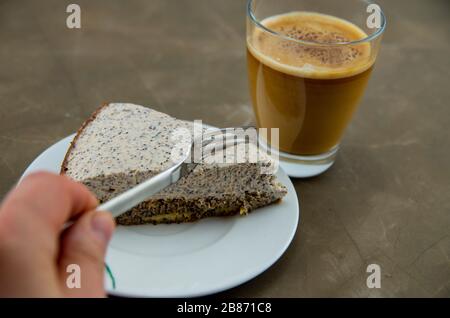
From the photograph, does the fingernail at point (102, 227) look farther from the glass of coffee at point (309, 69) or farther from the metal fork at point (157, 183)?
the glass of coffee at point (309, 69)

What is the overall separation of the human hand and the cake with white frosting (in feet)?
1.35

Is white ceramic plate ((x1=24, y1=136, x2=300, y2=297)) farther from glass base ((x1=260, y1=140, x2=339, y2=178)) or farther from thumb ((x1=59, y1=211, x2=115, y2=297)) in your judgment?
thumb ((x1=59, y1=211, x2=115, y2=297))

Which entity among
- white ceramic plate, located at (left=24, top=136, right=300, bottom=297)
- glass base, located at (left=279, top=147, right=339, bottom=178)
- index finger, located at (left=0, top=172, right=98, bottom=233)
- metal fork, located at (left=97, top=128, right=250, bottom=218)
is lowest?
glass base, located at (left=279, top=147, right=339, bottom=178)

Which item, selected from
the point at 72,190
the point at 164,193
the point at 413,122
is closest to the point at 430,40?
the point at 413,122

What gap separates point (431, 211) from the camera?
4.73ft

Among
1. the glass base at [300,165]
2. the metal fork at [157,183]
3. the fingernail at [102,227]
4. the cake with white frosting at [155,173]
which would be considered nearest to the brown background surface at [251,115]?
the glass base at [300,165]

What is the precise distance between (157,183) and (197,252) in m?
0.18

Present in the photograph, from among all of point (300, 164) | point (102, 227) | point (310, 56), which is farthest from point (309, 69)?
point (102, 227)

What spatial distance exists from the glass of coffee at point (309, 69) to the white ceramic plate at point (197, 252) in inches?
7.0

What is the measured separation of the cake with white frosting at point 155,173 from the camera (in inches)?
50.0

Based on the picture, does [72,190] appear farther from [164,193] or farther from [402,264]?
[402,264]

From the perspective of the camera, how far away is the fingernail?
0.80 metres

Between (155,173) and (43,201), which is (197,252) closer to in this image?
(155,173)

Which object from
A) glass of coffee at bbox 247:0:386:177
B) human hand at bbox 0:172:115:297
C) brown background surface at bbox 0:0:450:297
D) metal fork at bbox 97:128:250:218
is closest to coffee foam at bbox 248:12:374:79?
glass of coffee at bbox 247:0:386:177
